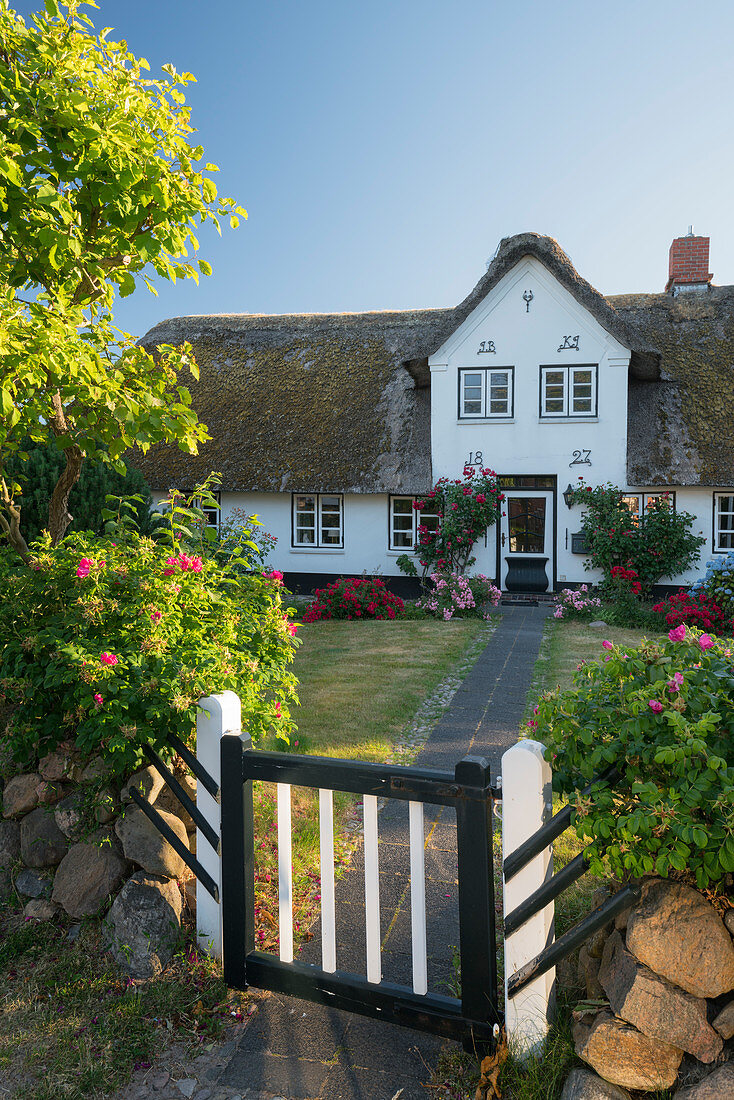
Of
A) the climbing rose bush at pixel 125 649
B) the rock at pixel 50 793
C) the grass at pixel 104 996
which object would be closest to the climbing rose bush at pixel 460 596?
the grass at pixel 104 996

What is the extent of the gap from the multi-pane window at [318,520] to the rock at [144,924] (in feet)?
45.9

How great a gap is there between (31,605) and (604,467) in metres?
13.3

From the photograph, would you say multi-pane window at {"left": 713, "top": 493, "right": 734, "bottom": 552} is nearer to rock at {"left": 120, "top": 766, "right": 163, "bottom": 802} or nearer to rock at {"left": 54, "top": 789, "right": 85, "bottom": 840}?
rock at {"left": 120, "top": 766, "right": 163, "bottom": 802}

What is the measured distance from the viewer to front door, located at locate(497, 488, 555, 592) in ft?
51.6

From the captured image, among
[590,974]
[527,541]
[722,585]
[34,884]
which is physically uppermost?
[527,541]

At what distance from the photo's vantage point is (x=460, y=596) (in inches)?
563

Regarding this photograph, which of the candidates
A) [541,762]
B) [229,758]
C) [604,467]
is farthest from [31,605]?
[604,467]

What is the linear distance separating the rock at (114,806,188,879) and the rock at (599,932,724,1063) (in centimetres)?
211

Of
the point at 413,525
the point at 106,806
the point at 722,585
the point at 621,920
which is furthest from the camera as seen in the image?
the point at 413,525

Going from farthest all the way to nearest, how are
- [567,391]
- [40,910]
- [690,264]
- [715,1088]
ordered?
[690,264] < [567,391] < [40,910] < [715,1088]

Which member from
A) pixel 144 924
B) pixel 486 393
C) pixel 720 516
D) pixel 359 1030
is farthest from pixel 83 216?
pixel 720 516

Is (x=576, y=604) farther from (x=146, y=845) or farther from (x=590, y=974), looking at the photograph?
(x=590, y=974)

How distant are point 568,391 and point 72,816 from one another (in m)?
13.9

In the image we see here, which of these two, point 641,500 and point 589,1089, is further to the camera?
point 641,500
